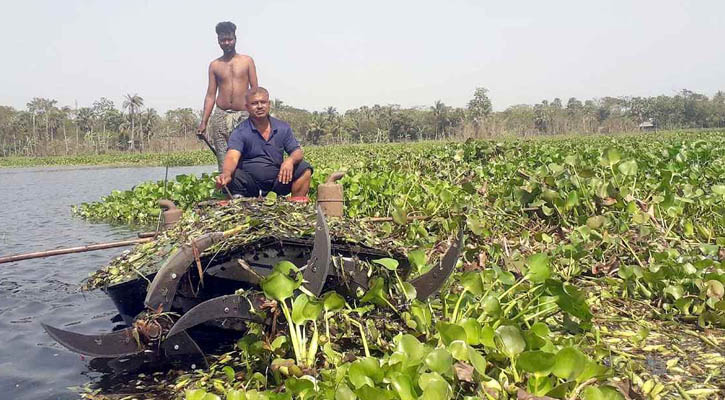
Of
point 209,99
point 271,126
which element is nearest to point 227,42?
point 209,99

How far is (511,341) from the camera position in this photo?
2084 millimetres

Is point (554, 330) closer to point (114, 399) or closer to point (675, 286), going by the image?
point (675, 286)

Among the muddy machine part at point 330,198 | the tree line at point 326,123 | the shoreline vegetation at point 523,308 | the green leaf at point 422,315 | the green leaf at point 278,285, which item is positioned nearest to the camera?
the shoreline vegetation at point 523,308

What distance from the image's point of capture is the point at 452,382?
6.59 ft

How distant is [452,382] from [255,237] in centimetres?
129

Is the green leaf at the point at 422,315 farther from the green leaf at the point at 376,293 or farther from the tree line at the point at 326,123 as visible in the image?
the tree line at the point at 326,123

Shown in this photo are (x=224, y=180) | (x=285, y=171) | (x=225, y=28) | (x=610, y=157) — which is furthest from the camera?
(x=225, y=28)

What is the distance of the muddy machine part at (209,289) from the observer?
2.70 meters

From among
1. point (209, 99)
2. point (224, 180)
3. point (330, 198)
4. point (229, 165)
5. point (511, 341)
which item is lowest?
point (511, 341)

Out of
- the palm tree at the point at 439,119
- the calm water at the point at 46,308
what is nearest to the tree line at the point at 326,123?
the palm tree at the point at 439,119

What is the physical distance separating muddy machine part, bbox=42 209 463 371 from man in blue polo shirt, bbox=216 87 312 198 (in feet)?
5.54

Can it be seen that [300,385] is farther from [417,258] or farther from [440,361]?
[417,258]

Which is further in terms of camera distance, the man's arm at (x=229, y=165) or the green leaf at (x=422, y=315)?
the man's arm at (x=229, y=165)

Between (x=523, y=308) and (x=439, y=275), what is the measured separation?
44 cm
